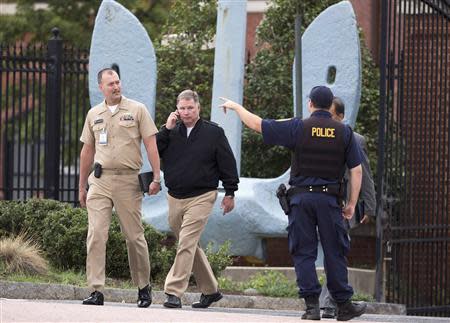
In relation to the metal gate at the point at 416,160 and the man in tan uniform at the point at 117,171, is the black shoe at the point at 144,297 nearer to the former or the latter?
the man in tan uniform at the point at 117,171

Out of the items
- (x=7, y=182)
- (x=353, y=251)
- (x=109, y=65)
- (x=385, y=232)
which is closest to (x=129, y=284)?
(x=385, y=232)

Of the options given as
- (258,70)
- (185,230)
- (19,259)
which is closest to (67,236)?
(19,259)

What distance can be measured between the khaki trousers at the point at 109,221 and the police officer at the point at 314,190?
1194 mm

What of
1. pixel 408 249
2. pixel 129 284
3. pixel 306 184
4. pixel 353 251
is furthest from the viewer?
pixel 353 251

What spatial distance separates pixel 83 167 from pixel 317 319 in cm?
220

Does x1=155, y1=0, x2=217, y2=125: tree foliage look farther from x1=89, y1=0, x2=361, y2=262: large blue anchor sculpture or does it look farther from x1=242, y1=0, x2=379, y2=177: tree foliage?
x1=89, y1=0, x2=361, y2=262: large blue anchor sculpture

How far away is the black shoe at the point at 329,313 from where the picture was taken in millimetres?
12375

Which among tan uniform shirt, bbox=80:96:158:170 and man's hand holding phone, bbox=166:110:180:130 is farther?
man's hand holding phone, bbox=166:110:180:130

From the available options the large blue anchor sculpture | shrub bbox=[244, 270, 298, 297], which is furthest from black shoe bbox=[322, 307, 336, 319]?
the large blue anchor sculpture

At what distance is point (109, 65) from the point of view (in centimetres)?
1811

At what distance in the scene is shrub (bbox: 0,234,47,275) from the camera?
14320 millimetres

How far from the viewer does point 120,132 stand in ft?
38.7

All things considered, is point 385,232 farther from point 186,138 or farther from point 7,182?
point 7,182

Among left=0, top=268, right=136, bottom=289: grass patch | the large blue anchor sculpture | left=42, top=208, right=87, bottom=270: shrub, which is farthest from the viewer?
the large blue anchor sculpture
